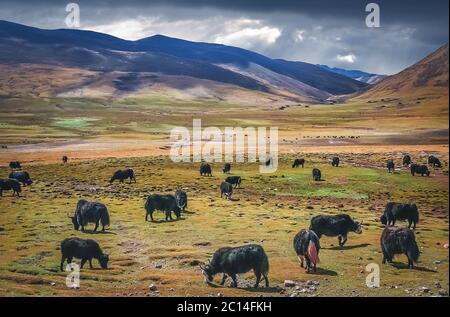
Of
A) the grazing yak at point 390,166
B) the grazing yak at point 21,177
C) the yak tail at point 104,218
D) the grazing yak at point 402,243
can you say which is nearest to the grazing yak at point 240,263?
the grazing yak at point 402,243

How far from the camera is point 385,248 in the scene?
2023cm

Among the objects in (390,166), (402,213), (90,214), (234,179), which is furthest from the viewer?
(390,166)

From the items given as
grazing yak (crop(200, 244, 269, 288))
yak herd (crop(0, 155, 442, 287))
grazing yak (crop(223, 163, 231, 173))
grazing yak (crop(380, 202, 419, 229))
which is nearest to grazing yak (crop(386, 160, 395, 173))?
grazing yak (crop(223, 163, 231, 173))

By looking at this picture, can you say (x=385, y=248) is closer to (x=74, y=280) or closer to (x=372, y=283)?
(x=372, y=283)

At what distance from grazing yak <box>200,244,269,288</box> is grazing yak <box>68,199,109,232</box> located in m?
11.4

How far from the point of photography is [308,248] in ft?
65.4

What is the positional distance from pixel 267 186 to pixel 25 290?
31.7m

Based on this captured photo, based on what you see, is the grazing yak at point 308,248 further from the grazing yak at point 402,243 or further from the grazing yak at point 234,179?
the grazing yak at point 234,179

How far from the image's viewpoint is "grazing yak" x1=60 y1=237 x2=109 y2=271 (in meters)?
20.7

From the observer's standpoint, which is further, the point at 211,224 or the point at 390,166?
the point at 390,166

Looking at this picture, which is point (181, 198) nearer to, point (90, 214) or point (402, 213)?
point (90, 214)

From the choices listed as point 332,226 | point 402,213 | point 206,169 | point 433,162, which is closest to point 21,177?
point 206,169

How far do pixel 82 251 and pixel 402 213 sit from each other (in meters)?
16.8
